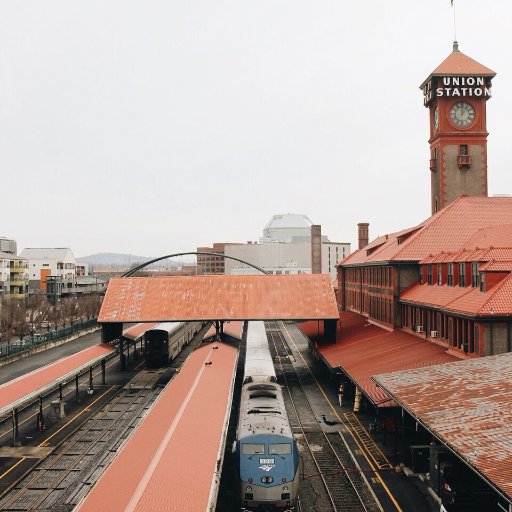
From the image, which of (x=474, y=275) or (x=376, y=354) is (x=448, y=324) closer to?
(x=474, y=275)

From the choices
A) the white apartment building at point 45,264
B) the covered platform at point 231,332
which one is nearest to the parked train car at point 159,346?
the covered platform at point 231,332

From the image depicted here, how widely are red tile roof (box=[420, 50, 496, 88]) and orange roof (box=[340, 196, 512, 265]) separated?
52.1 feet

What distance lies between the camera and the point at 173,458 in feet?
61.9

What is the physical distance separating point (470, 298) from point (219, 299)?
23.5 meters

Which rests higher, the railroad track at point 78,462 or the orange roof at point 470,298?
the orange roof at point 470,298

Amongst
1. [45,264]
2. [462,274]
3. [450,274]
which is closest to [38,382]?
[462,274]

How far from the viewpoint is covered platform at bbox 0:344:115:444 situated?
27.6m

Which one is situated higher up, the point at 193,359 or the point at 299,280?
the point at 299,280

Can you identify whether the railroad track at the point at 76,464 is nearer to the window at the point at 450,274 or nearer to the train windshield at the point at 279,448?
the train windshield at the point at 279,448

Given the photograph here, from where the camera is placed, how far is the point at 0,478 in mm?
26078

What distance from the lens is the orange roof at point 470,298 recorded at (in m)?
29.5

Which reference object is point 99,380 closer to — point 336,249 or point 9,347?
point 9,347

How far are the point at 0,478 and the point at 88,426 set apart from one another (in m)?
8.78

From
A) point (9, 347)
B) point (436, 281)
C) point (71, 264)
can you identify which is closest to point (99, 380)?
point (9, 347)
